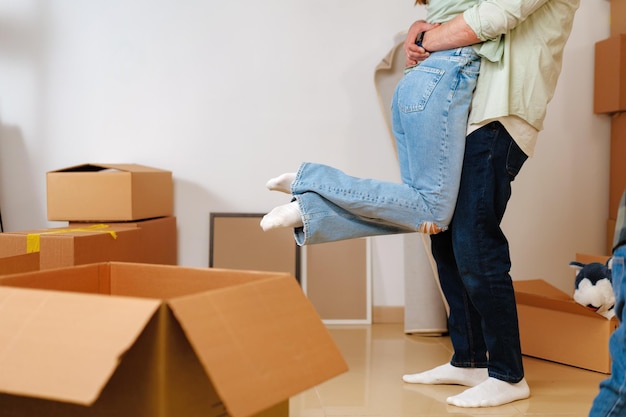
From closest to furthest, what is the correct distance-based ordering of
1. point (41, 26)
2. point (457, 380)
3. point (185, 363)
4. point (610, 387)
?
point (185, 363) → point (610, 387) → point (457, 380) → point (41, 26)

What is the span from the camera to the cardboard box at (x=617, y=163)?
9.40 ft

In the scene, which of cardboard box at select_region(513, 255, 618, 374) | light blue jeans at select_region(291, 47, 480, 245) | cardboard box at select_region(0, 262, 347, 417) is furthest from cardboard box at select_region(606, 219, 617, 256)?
cardboard box at select_region(0, 262, 347, 417)

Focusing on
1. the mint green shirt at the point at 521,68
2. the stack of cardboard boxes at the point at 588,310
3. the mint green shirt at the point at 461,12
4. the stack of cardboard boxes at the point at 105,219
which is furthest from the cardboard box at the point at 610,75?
the stack of cardboard boxes at the point at 105,219

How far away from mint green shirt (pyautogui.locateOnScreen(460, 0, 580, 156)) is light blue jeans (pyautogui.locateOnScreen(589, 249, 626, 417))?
718 mm

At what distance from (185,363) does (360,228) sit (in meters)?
0.86

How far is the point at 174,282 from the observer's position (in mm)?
1311

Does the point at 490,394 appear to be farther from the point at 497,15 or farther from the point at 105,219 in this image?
the point at 105,219

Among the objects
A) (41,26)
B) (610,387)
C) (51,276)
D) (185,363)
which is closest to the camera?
(185,363)

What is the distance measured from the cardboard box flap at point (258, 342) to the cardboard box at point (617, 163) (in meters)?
2.20

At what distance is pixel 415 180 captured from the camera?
1842mm

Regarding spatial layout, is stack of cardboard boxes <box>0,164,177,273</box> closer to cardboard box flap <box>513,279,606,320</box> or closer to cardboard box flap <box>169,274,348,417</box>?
cardboard box flap <box>169,274,348,417</box>

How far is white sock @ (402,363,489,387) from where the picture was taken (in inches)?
77.9

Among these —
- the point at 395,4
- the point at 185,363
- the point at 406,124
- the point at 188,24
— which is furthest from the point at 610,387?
the point at 188,24

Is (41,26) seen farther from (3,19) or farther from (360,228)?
(360,228)
